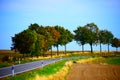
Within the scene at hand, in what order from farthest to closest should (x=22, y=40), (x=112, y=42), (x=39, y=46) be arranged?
(x=112, y=42) < (x=39, y=46) < (x=22, y=40)

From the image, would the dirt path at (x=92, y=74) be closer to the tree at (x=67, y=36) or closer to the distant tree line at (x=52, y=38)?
the distant tree line at (x=52, y=38)

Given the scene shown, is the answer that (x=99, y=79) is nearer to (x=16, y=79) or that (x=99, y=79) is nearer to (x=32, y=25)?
(x=16, y=79)

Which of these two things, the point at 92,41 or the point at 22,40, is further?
the point at 92,41

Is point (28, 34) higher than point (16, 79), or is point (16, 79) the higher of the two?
point (28, 34)

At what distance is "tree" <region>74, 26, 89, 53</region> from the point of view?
132 meters

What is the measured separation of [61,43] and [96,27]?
2335 centimetres

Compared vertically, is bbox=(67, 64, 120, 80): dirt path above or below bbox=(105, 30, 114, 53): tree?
below

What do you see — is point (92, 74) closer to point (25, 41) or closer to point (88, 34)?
point (25, 41)

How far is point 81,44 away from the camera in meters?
136

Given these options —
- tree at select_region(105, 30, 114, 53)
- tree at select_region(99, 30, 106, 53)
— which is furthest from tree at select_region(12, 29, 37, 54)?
tree at select_region(105, 30, 114, 53)

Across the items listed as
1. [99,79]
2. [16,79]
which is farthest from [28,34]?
[16,79]

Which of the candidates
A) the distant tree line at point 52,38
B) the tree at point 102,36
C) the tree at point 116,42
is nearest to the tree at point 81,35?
the distant tree line at point 52,38

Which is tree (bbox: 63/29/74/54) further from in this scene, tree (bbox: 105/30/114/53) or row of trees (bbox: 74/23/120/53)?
tree (bbox: 105/30/114/53)

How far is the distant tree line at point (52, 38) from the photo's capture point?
75.9 metres
